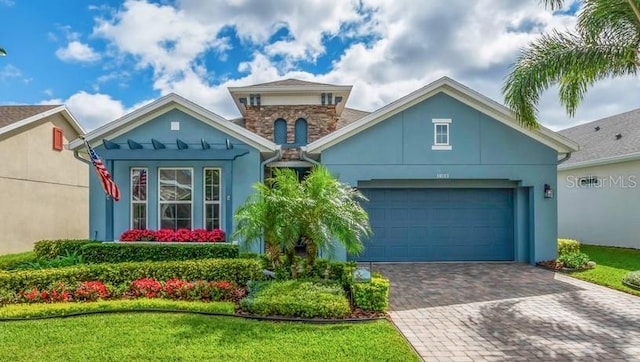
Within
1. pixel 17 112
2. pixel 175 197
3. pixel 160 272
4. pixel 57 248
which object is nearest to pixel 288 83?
pixel 175 197

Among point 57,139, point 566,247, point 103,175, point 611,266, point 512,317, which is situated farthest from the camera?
point 57,139

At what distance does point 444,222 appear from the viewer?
13008 millimetres

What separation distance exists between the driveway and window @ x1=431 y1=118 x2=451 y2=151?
4169 millimetres

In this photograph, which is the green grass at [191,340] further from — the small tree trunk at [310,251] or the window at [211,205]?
the window at [211,205]

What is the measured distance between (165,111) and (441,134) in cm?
931

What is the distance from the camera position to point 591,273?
10.9 metres

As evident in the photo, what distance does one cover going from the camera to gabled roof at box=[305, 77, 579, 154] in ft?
39.5

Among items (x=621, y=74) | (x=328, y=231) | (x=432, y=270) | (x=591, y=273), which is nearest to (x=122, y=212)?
(x=328, y=231)

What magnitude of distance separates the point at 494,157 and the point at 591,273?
4421mm

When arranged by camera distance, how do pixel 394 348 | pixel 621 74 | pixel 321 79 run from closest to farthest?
pixel 394 348 → pixel 621 74 → pixel 321 79

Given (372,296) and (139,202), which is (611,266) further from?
(139,202)

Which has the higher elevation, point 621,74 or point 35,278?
point 621,74

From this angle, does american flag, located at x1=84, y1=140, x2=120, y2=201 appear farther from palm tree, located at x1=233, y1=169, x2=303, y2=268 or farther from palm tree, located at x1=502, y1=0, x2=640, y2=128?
palm tree, located at x1=502, y1=0, x2=640, y2=128

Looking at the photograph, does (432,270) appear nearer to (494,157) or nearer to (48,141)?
(494,157)
